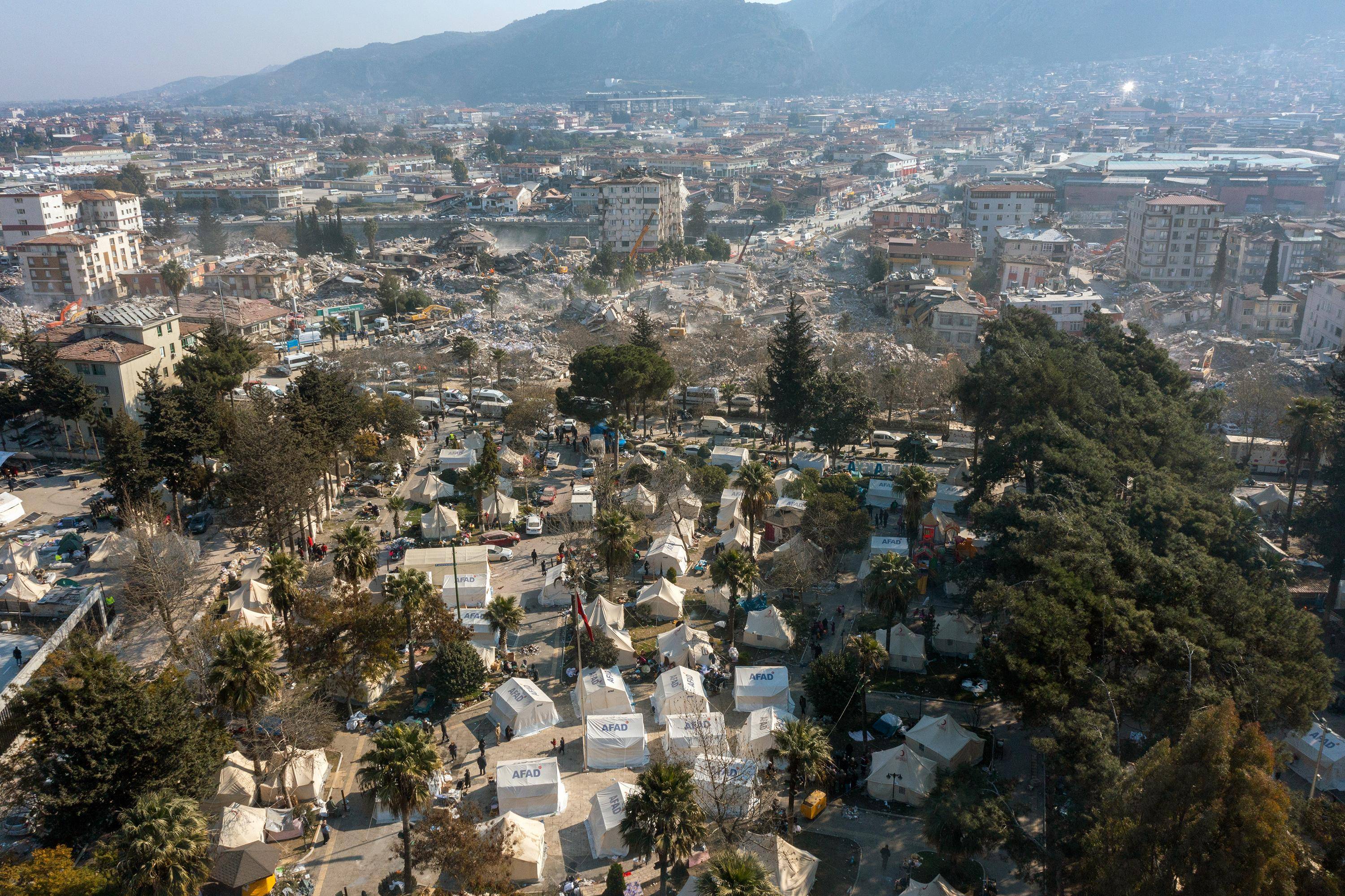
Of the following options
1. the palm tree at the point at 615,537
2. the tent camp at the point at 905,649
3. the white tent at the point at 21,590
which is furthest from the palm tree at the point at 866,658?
the white tent at the point at 21,590

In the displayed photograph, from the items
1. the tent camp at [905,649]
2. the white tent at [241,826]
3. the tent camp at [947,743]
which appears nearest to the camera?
the white tent at [241,826]

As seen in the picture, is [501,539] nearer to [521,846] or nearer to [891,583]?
[891,583]

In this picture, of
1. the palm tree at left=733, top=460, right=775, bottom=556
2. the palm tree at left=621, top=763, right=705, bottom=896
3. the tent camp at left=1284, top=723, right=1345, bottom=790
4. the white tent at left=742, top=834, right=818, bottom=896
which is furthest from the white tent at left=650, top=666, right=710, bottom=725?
the tent camp at left=1284, top=723, right=1345, bottom=790

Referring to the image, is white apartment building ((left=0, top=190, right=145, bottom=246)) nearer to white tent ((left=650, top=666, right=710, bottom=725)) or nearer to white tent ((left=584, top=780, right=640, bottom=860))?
white tent ((left=650, top=666, right=710, bottom=725))

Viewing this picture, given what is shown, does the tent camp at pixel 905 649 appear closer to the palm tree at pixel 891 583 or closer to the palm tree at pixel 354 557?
the palm tree at pixel 891 583

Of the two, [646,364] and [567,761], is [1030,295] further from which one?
[567,761]

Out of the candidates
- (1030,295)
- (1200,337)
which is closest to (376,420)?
(1030,295)

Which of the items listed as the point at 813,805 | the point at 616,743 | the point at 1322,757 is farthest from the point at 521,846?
the point at 1322,757
